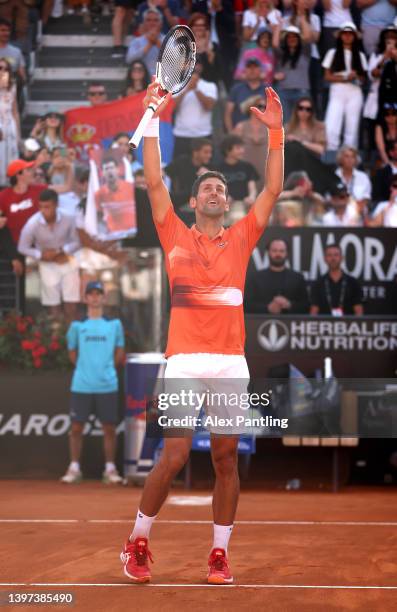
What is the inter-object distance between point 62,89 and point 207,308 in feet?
39.5

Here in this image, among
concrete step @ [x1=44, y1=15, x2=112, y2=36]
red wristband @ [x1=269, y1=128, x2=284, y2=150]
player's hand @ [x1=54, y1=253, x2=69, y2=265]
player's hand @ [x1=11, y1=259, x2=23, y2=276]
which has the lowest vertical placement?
player's hand @ [x1=11, y1=259, x2=23, y2=276]

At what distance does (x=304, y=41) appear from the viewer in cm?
1602

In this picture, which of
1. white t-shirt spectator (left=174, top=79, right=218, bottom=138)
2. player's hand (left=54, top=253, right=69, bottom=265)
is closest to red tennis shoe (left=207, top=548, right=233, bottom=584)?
player's hand (left=54, top=253, right=69, bottom=265)

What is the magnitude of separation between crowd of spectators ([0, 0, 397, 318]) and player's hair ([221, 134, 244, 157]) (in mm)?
28

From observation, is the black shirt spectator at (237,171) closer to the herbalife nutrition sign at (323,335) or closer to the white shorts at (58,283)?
the white shorts at (58,283)

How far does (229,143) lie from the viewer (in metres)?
14.0

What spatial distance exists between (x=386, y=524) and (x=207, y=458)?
11.1 ft

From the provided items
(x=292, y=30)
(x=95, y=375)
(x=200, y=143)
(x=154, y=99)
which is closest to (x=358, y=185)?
(x=200, y=143)

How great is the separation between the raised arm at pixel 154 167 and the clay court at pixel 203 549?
197cm

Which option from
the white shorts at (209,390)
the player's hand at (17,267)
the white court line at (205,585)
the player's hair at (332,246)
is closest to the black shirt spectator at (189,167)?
the player's hand at (17,267)

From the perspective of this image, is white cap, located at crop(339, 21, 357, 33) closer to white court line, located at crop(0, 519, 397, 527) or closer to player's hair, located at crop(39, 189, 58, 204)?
player's hair, located at crop(39, 189, 58, 204)

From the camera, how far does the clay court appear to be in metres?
5.66

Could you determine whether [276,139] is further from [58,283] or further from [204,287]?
[58,283]

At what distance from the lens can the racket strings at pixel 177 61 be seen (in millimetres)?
6547
